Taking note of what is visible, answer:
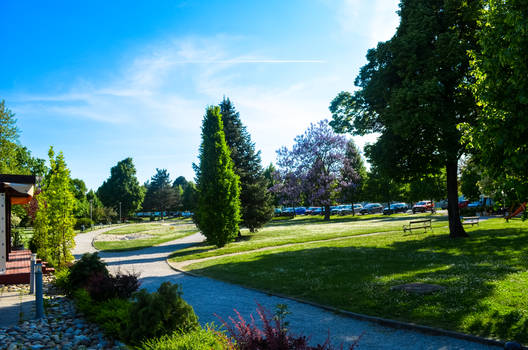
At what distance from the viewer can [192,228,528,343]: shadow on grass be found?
654 cm

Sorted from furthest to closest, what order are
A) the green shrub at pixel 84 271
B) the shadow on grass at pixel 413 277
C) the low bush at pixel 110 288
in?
the green shrub at pixel 84 271
the low bush at pixel 110 288
the shadow on grass at pixel 413 277

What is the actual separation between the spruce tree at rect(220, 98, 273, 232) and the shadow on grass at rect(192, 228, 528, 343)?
12.0 meters

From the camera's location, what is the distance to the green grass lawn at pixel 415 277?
6.55 meters

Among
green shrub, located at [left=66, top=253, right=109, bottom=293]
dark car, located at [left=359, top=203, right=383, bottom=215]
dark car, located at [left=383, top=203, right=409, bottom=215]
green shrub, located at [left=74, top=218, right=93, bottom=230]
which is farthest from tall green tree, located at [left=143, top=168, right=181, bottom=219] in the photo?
green shrub, located at [left=66, top=253, right=109, bottom=293]

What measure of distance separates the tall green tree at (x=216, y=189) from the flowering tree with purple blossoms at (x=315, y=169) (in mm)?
22914

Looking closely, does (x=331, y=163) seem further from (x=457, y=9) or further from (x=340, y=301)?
(x=340, y=301)

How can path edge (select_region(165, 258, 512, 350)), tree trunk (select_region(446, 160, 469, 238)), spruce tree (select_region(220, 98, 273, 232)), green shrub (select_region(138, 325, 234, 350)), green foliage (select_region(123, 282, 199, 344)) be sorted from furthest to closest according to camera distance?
spruce tree (select_region(220, 98, 273, 232)), tree trunk (select_region(446, 160, 469, 238)), path edge (select_region(165, 258, 512, 350)), green foliage (select_region(123, 282, 199, 344)), green shrub (select_region(138, 325, 234, 350))

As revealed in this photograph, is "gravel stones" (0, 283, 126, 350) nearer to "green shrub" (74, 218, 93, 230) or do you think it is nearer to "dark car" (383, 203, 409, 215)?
"green shrub" (74, 218, 93, 230)

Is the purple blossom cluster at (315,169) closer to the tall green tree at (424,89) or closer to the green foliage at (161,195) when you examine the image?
the tall green tree at (424,89)

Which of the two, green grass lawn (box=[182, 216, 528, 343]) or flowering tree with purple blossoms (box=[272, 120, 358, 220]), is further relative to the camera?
flowering tree with purple blossoms (box=[272, 120, 358, 220])

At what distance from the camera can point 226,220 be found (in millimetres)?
22297

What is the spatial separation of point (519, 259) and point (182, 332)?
11985 millimetres

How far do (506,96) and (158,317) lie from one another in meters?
7.70

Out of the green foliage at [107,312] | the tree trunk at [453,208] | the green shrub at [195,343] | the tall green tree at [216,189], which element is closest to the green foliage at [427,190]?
the tree trunk at [453,208]
